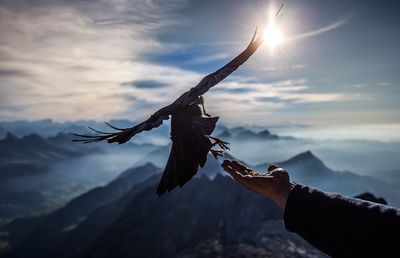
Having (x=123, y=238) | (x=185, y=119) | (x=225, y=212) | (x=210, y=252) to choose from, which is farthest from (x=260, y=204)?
(x=185, y=119)

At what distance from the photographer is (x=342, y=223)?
2781mm

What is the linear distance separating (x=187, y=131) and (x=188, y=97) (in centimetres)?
67

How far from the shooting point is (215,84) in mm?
5898

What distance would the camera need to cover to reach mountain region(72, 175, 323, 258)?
114m

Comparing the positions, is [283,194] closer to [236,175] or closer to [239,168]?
[236,175]

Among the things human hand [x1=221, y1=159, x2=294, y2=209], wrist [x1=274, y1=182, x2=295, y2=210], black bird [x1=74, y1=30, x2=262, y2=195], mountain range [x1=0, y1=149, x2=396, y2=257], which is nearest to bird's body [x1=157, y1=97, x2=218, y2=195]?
black bird [x1=74, y1=30, x2=262, y2=195]

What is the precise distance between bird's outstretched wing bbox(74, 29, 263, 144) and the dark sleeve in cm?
297

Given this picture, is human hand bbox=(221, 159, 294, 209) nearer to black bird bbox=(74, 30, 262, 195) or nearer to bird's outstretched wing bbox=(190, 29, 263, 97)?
black bird bbox=(74, 30, 262, 195)

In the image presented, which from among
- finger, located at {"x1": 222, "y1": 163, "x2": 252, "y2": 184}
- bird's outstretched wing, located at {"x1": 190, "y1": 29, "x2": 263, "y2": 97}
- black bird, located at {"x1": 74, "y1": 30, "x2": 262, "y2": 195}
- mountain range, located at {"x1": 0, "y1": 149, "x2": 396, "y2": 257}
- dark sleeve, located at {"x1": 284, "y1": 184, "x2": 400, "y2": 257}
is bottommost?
mountain range, located at {"x1": 0, "y1": 149, "x2": 396, "y2": 257}

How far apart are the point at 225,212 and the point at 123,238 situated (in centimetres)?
4653

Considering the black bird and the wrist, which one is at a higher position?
the black bird

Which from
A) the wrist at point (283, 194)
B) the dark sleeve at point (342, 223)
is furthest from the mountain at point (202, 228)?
the dark sleeve at point (342, 223)

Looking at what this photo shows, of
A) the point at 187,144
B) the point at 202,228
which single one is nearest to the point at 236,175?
the point at 187,144

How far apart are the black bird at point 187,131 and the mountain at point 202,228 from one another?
4219 inches
